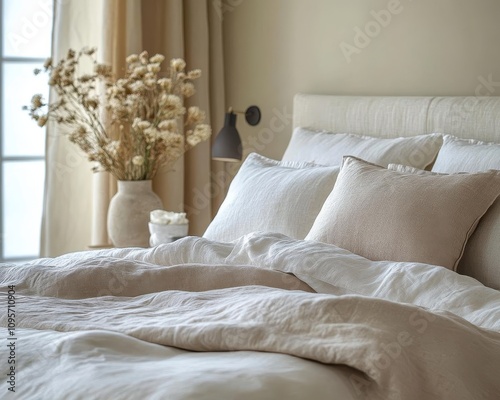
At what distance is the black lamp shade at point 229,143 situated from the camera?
371cm

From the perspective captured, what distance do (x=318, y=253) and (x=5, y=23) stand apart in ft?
8.29

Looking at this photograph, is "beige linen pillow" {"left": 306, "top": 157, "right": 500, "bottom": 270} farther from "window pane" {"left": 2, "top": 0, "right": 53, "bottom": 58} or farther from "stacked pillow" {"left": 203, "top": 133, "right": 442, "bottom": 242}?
"window pane" {"left": 2, "top": 0, "right": 53, "bottom": 58}

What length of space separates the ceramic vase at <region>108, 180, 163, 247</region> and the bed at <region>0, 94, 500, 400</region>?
58 cm

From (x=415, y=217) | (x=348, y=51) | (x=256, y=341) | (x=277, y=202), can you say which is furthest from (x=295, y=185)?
(x=256, y=341)

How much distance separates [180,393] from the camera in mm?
1381

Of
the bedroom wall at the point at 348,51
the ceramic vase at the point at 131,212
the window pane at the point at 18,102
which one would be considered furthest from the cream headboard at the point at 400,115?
the window pane at the point at 18,102

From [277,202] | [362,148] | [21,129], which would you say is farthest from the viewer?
[21,129]

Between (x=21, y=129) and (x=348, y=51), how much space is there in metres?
1.65

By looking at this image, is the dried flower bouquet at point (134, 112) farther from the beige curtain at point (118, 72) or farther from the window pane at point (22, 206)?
the window pane at point (22, 206)

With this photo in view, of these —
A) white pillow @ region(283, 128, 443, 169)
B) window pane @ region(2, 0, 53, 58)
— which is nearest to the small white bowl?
white pillow @ region(283, 128, 443, 169)

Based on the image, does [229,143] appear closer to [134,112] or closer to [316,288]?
[134,112]

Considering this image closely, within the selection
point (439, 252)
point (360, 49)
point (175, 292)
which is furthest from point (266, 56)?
point (175, 292)

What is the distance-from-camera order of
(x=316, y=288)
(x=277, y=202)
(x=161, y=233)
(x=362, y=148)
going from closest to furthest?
(x=316, y=288), (x=277, y=202), (x=362, y=148), (x=161, y=233)

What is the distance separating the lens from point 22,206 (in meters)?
4.28
